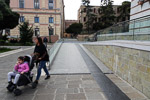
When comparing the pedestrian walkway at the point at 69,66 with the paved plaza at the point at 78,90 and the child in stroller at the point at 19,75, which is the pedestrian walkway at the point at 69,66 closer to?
the paved plaza at the point at 78,90

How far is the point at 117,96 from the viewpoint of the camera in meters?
3.46

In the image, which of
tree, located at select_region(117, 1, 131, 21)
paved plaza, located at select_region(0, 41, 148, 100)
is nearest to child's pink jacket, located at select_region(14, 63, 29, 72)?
paved plaza, located at select_region(0, 41, 148, 100)

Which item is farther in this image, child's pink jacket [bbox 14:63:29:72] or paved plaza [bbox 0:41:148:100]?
child's pink jacket [bbox 14:63:29:72]

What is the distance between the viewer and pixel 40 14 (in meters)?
32.6

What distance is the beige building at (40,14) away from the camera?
3191 cm

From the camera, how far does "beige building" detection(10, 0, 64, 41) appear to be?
3191 centimetres

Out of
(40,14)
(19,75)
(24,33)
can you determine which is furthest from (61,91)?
(40,14)

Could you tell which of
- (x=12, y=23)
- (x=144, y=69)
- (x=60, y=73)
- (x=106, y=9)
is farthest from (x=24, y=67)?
(x=106, y=9)

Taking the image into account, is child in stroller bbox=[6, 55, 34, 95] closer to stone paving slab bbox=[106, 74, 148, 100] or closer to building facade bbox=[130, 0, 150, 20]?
stone paving slab bbox=[106, 74, 148, 100]

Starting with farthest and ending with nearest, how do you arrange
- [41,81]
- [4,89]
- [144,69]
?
[41,81]
[4,89]
[144,69]

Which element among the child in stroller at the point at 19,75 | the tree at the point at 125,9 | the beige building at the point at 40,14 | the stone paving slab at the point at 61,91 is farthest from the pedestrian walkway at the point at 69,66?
the tree at the point at 125,9

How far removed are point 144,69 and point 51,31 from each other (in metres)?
31.7

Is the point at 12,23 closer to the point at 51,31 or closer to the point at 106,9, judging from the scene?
the point at 51,31

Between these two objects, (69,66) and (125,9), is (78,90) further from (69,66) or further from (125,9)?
(125,9)
